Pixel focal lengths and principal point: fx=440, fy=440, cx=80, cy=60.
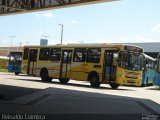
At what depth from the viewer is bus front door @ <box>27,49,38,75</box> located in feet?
108

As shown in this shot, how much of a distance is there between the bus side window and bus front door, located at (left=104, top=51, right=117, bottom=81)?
7.04 ft

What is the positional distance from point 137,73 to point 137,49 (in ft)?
5.03

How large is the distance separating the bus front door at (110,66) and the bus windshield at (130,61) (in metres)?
0.47

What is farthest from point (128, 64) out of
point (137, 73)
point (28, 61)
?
point (28, 61)

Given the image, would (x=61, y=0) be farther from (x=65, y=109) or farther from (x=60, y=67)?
(x=65, y=109)

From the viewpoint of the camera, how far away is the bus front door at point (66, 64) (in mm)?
29625

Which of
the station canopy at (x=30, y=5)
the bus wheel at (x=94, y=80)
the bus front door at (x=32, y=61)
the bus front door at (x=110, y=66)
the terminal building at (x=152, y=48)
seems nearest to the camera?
the station canopy at (x=30, y=5)

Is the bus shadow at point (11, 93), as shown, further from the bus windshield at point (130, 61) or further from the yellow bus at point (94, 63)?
the bus windshield at point (130, 61)

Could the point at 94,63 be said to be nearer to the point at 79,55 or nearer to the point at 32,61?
the point at 79,55

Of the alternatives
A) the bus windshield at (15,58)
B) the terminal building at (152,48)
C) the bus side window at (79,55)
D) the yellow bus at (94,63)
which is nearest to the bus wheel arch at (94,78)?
the yellow bus at (94,63)

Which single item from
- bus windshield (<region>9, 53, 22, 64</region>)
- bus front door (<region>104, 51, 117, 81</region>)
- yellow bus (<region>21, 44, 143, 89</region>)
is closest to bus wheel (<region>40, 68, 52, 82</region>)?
yellow bus (<region>21, 44, 143, 89</region>)

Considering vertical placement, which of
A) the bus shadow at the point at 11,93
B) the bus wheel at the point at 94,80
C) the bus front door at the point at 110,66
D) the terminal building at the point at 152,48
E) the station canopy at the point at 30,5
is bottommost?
the bus shadow at the point at 11,93

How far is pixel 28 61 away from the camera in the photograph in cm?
3369

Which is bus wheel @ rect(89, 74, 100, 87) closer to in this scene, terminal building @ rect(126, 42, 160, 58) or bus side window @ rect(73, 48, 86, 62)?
bus side window @ rect(73, 48, 86, 62)
